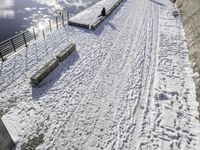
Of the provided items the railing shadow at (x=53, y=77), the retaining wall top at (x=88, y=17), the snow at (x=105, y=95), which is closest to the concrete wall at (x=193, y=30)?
the snow at (x=105, y=95)

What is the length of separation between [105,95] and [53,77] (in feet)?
10.0

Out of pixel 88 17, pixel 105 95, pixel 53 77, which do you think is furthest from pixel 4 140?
pixel 88 17

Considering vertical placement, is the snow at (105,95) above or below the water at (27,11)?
below

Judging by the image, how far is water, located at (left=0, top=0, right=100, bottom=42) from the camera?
20.3 meters

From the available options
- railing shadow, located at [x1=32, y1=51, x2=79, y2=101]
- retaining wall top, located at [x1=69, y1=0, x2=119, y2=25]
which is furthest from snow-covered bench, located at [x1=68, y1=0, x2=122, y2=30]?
railing shadow, located at [x1=32, y1=51, x2=79, y2=101]

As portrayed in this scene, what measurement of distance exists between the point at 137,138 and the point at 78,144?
2270 mm

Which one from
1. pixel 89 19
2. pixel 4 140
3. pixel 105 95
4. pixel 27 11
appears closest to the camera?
pixel 4 140

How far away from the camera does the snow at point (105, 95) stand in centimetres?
727

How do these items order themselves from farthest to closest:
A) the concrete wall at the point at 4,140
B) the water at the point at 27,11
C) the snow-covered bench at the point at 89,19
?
the water at the point at 27,11, the snow-covered bench at the point at 89,19, the concrete wall at the point at 4,140

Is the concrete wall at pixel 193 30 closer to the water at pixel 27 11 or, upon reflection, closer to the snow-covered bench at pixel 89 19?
the snow-covered bench at pixel 89 19

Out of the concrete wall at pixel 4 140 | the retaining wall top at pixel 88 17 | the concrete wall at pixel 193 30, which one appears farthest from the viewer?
the retaining wall top at pixel 88 17

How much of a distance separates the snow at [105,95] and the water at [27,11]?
808 cm

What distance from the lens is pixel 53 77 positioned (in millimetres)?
10109

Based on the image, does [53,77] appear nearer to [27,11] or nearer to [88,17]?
[88,17]
